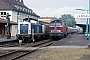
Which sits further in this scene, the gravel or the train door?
the train door

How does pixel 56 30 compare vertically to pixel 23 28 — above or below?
below

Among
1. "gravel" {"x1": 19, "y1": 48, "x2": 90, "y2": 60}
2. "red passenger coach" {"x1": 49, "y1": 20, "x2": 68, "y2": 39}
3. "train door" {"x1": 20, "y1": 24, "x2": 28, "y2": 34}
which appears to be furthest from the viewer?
"red passenger coach" {"x1": 49, "y1": 20, "x2": 68, "y2": 39}

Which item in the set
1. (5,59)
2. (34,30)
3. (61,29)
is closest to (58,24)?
(61,29)

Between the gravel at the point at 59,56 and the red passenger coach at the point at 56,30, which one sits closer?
the gravel at the point at 59,56

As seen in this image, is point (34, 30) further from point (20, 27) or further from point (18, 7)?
point (18, 7)

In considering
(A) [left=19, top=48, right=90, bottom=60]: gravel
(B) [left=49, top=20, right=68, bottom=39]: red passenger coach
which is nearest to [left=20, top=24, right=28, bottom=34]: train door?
(B) [left=49, top=20, right=68, bottom=39]: red passenger coach

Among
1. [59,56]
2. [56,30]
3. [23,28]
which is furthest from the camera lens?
[56,30]

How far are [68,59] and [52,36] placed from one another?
27.0m

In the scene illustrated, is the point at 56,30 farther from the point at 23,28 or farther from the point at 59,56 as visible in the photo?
the point at 59,56

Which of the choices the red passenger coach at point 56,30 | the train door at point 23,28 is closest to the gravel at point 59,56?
the train door at point 23,28

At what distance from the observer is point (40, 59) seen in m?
15.5

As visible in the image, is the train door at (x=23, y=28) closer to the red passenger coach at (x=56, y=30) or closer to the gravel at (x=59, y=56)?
the red passenger coach at (x=56, y=30)

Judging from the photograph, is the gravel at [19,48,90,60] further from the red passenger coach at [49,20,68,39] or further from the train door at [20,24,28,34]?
the red passenger coach at [49,20,68,39]

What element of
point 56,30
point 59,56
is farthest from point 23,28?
point 59,56
